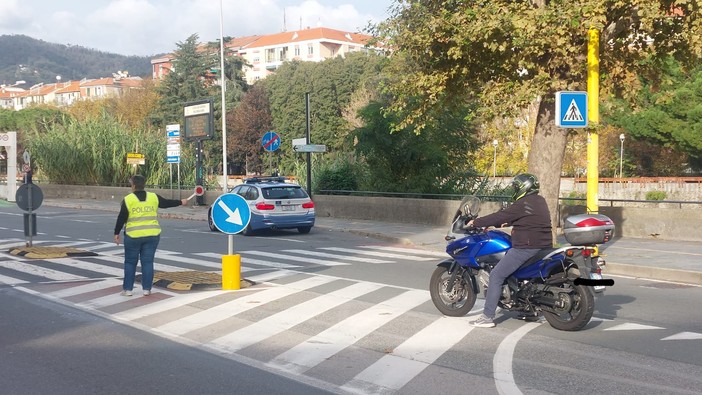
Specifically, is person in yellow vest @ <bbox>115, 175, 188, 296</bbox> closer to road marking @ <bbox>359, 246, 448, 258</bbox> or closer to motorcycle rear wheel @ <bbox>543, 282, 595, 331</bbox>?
motorcycle rear wheel @ <bbox>543, 282, 595, 331</bbox>

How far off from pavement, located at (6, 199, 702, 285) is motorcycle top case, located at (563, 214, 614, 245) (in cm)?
557

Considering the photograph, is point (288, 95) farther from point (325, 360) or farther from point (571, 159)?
Result: point (325, 360)

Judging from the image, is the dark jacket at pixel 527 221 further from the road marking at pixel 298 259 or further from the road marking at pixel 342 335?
the road marking at pixel 298 259

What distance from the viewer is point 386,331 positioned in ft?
29.6

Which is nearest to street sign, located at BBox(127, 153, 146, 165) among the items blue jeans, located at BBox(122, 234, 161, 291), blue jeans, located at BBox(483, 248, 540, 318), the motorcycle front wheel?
blue jeans, located at BBox(122, 234, 161, 291)

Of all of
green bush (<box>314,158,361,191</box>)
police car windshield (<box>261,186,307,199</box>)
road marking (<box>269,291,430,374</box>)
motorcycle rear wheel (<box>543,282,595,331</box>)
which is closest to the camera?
road marking (<box>269,291,430,374</box>)

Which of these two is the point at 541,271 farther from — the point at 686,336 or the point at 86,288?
the point at 86,288

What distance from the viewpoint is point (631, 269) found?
14.7 meters

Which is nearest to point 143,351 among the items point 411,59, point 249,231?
point 411,59

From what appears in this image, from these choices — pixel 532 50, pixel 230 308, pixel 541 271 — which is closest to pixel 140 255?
pixel 230 308

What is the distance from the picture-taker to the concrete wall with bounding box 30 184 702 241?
19953 mm

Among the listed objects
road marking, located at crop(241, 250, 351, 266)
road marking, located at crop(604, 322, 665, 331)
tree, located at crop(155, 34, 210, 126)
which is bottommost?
road marking, located at crop(604, 322, 665, 331)

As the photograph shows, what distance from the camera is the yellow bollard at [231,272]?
11773 millimetres

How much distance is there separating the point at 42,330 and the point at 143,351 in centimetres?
174
